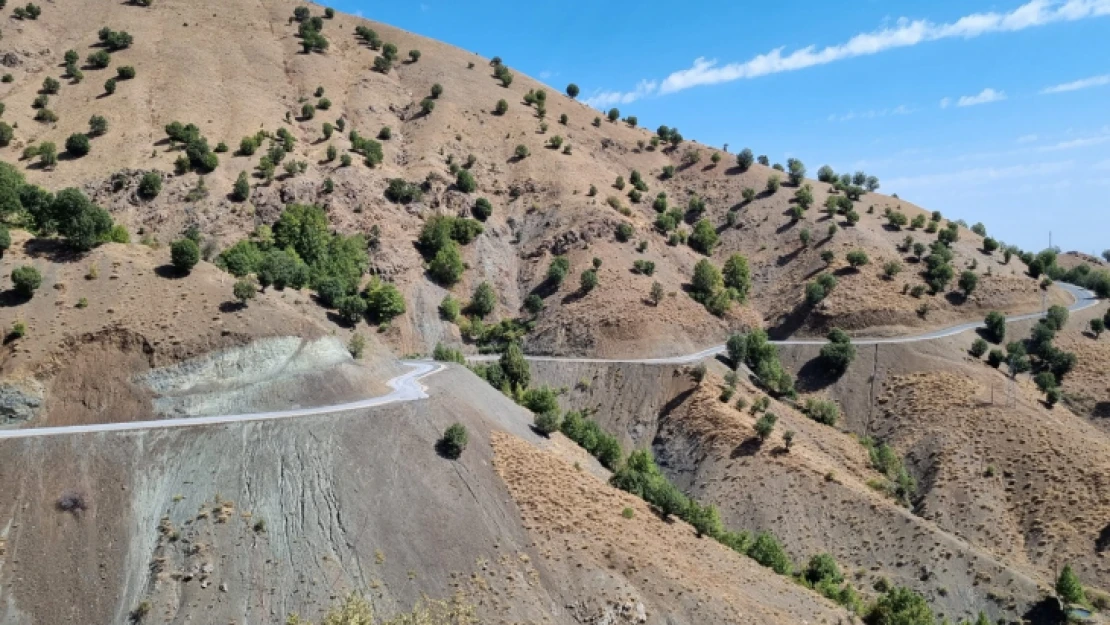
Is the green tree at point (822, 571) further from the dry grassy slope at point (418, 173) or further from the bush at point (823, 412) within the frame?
the dry grassy slope at point (418, 173)

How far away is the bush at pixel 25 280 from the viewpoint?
38219 mm

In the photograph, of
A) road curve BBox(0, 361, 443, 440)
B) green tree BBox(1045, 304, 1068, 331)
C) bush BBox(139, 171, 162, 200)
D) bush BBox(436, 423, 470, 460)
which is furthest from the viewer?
green tree BBox(1045, 304, 1068, 331)

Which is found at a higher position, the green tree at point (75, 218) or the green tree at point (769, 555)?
the green tree at point (75, 218)

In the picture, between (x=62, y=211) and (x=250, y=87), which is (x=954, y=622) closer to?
(x=62, y=211)

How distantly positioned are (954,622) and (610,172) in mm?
69073

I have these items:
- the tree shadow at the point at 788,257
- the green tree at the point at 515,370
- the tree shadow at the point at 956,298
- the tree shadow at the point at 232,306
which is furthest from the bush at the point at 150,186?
the tree shadow at the point at 956,298

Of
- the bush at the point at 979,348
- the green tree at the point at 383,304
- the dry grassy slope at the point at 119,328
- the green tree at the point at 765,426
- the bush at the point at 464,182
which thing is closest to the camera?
the dry grassy slope at the point at 119,328

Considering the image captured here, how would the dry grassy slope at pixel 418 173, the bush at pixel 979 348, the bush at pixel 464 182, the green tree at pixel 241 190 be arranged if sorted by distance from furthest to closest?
the bush at pixel 464 182 < the dry grassy slope at pixel 418 173 < the green tree at pixel 241 190 < the bush at pixel 979 348

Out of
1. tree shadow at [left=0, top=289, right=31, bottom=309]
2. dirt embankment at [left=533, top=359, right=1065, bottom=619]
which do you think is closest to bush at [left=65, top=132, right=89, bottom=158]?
tree shadow at [left=0, top=289, right=31, bottom=309]

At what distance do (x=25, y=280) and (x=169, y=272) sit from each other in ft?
24.0

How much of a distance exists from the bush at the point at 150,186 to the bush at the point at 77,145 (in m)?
7.49

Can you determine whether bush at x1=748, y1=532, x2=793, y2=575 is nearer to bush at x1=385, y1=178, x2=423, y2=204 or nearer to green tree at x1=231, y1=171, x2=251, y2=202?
bush at x1=385, y1=178, x2=423, y2=204

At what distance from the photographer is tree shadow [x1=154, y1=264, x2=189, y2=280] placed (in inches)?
1682

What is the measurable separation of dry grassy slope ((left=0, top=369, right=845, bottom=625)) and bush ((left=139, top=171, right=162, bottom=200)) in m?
41.6
